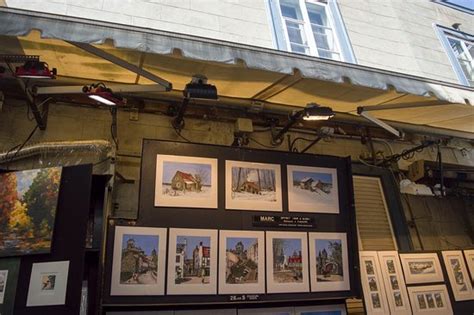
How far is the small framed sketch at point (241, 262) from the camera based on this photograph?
3.28m

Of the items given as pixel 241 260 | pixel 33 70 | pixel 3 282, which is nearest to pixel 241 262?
pixel 241 260

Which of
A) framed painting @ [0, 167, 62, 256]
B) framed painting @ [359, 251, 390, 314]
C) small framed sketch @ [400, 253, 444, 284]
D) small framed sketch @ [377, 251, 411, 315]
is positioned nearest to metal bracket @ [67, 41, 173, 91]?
framed painting @ [0, 167, 62, 256]

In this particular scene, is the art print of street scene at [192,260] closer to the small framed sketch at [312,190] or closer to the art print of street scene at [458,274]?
the small framed sketch at [312,190]

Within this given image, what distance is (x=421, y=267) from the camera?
4121mm

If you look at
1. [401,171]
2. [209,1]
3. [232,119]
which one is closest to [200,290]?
[232,119]

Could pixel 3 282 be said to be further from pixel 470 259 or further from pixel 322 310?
pixel 470 259

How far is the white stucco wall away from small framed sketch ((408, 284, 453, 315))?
328cm

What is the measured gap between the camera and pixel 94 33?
8.00 feet

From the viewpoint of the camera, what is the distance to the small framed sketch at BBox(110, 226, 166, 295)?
3.02 meters

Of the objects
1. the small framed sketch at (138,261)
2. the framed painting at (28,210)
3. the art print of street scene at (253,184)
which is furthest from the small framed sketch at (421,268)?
the framed painting at (28,210)

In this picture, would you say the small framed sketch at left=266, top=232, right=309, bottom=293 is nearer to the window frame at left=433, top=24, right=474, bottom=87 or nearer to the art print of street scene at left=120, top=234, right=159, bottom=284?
the art print of street scene at left=120, top=234, right=159, bottom=284

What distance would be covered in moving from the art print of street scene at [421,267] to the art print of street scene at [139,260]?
9.15ft

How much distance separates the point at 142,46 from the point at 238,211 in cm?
174

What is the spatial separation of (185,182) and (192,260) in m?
0.70
